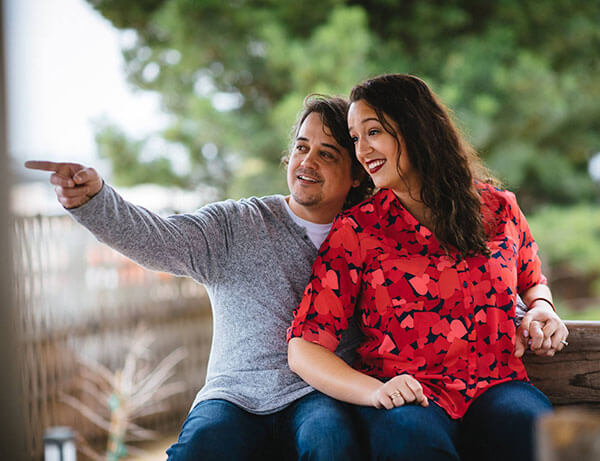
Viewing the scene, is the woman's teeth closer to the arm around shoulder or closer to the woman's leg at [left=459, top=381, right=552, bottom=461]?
the arm around shoulder

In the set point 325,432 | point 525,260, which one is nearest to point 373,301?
point 325,432

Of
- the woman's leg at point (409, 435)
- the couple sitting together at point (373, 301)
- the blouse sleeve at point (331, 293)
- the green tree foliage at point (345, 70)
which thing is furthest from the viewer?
the green tree foliage at point (345, 70)

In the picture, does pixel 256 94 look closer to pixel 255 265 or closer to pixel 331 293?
pixel 255 265

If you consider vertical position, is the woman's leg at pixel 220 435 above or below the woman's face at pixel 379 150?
below

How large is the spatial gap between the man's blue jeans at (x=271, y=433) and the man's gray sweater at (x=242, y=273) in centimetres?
4

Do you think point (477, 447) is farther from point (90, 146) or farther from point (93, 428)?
point (90, 146)

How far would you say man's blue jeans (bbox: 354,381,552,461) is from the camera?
4.11 ft

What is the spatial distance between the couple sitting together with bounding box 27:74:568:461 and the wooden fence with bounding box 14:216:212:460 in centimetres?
256

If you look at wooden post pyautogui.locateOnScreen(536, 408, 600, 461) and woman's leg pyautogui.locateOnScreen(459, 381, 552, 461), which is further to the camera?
woman's leg pyautogui.locateOnScreen(459, 381, 552, 461)

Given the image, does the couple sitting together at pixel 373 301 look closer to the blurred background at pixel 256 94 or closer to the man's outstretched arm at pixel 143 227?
the man's outstretched arm at pixel 143 227

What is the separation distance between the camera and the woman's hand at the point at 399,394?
132 cm

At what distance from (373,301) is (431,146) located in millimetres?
422

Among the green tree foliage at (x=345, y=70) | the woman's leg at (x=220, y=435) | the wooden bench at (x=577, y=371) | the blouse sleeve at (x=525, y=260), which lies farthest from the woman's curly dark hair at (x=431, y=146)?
the green tree foliage at (x=345, y=70)

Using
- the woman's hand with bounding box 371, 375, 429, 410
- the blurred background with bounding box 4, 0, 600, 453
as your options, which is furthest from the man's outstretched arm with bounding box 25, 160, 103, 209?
the blurred background with bounding box 4, 0, 600, 453
